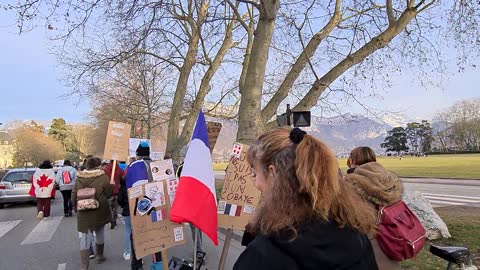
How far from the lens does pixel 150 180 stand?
6.30 m

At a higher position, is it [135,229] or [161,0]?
[161,0]

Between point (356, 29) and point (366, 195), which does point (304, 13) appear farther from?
point (366, 195)

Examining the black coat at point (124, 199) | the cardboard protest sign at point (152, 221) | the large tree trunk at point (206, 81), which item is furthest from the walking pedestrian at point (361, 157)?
the large tree trunk at point (206, 81)

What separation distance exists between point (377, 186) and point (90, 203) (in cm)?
507

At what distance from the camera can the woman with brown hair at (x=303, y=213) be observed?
58.7 inches

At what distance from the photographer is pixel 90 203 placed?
21.8ft

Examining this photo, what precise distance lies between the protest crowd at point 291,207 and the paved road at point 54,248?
121 centimetres

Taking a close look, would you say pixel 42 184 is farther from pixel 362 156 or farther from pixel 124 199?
pixel 362 156

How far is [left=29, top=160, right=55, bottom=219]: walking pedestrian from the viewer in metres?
13.1

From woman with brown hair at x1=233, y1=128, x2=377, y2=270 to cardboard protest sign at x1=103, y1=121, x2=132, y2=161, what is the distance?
7.21 meters

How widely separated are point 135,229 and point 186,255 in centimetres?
248

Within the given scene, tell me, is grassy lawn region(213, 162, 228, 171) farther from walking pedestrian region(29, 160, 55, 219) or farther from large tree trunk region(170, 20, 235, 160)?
walking pedestrian region(29, 160, 55, 219)

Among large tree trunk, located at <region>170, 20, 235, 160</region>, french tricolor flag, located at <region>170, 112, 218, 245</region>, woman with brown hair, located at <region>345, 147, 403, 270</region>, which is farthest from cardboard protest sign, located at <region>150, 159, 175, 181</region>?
Result: large tree trunk, located at <region>170, 20, 235, 160</region>

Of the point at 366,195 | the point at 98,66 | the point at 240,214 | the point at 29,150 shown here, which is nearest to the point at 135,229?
the point at 240,214
